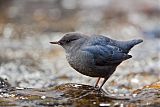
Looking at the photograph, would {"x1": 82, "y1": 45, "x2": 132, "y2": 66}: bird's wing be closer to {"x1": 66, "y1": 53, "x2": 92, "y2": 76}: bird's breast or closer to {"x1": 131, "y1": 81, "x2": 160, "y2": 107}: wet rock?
{"x1": 66, "y1": 53, "x2": 92, "y2": 76}: bird's breast

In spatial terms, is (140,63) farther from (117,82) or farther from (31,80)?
(31,80)

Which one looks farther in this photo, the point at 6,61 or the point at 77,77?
the point at 6,61

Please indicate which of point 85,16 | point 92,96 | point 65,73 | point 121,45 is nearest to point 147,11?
point 85,16

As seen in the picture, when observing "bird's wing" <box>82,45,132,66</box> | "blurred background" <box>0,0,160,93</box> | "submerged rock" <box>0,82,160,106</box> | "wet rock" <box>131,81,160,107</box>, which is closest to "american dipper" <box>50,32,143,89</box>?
"bird's wing" <box>82,45,132,66</box>

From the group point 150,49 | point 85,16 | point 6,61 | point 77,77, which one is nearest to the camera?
point 77,77

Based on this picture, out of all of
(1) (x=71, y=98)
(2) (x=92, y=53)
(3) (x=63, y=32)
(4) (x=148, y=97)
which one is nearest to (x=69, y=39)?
(2) (x=92, y=53)

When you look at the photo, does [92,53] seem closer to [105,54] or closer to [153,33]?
[105,54]
